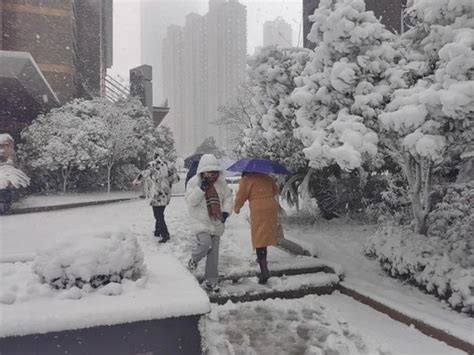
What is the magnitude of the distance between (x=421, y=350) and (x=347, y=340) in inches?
26.6

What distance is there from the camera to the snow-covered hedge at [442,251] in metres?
4.78

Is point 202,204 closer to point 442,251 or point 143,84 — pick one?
point 442,251

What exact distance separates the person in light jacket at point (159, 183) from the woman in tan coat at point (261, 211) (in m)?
2.53

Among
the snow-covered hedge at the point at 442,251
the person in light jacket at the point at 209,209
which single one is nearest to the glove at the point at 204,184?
the person in light jacket at the point at 209,209

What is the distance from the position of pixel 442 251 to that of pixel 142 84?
2381cm

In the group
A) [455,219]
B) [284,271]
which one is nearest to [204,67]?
[455,219]

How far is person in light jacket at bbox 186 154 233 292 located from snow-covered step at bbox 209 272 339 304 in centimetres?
20

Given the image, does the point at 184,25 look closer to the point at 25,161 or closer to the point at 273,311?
the point at 25,161

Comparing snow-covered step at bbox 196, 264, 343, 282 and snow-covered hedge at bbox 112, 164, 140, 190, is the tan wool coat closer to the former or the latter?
snow-covered step at bbox 196, 264, 343, 282

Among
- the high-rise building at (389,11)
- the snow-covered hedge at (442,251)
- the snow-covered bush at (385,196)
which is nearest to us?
the snow-covered hedge at (442,251)

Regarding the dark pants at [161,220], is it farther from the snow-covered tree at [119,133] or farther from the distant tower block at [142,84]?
the distant tower block at [142,84]

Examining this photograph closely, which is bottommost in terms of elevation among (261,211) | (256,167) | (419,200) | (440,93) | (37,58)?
(261,211)

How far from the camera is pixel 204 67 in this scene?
58844mm

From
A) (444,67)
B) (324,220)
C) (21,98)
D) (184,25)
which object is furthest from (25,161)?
(184,25)
